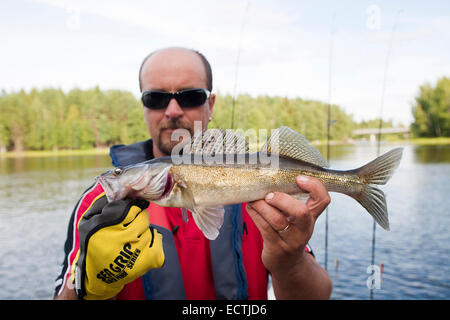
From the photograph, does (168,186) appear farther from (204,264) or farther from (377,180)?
(377,180)

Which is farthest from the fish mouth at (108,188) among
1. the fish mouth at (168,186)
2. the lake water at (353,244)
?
the lake water at (353,244)

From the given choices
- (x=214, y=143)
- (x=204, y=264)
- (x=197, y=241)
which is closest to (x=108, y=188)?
(x=214, y=143)

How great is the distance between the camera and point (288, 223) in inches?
114

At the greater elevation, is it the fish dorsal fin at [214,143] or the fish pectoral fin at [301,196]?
the fish dorsal fin at [214,143]

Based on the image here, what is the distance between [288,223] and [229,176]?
678mm

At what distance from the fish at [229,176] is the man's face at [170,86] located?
98 cm

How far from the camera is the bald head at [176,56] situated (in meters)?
4.02

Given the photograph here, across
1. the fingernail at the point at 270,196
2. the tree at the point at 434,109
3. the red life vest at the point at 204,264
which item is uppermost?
the tree at the point at 434,109

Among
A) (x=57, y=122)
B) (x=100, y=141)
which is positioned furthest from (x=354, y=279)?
(x=57, y=122)

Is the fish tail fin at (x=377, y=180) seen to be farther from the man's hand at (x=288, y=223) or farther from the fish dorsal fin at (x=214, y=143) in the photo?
the fish dorsal fin at (x=214, y=143)

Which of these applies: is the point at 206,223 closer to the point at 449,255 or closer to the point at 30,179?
the point at 449,255

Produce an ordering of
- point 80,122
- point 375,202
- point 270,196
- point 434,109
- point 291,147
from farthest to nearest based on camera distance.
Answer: point 434,109
point 80,122
point 291,147
point 375,202
point 270,196

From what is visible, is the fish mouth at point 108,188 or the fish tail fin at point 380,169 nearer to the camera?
the fish mouth at point 108,188

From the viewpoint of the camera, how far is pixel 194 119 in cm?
395
